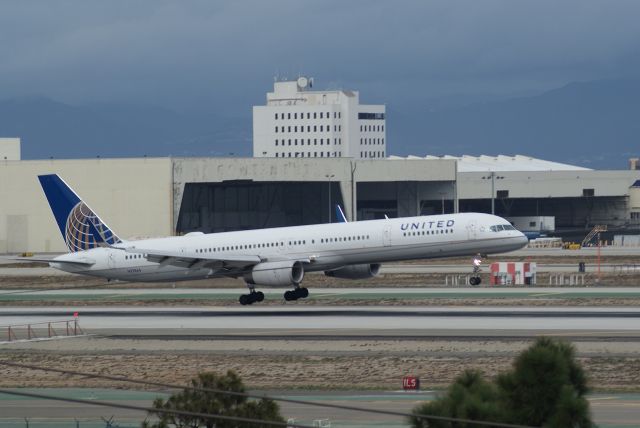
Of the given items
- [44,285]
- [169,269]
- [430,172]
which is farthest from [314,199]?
[169,269]

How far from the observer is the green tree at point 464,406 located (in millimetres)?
17875

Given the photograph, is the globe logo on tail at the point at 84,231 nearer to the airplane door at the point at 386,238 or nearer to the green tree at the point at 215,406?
the airplane door at the point at 386,238

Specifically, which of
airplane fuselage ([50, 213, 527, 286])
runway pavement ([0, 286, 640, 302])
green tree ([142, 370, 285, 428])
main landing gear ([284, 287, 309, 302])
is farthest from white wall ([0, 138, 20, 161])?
green tree ([142, 370, 285, 428])

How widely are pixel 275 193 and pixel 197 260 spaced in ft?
257

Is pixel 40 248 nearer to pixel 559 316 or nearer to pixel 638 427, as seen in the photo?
pixel 559 316

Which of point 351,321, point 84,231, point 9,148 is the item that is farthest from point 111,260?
point 9,148

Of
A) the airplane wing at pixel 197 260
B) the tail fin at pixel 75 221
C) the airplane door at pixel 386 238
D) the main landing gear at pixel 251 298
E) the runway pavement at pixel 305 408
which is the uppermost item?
the tail fin at pixel 75 221

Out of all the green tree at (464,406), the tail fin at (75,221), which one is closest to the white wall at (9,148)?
the tail fin at (75,221)

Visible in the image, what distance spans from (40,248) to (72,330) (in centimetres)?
6997

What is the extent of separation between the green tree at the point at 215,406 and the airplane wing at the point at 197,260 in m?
36.6

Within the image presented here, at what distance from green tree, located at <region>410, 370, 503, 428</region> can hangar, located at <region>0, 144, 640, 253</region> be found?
330 feet

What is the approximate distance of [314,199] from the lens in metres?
138

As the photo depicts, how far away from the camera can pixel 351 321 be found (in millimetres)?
51156

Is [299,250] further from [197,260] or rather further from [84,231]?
[84,231]
